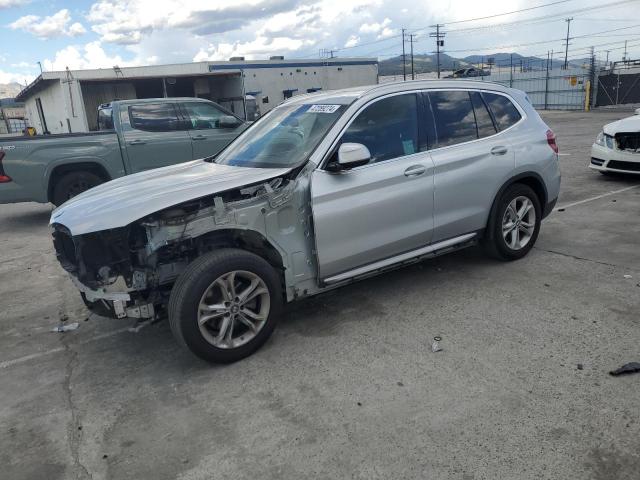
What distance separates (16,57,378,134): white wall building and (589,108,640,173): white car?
542 inches

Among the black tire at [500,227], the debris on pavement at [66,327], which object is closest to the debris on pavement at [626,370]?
the black tire at [500,227]

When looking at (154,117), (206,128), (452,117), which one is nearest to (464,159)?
(452,117)

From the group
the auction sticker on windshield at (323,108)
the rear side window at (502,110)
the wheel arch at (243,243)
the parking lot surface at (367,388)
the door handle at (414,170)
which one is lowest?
the parking lot surface at (367,388)

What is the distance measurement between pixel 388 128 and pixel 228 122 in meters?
5.54

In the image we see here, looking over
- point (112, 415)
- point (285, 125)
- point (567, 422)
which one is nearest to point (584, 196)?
point (285, 125)

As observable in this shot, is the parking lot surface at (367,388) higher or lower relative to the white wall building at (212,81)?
lower

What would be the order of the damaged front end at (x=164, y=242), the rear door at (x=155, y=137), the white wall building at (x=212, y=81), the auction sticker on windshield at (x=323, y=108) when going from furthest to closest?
the white wall building at (x=212, y=81), the rear door at (x=155, y=137), the auction sticker on windshield at (x=323, y=108), the damaged front end at (x=164, y=242)

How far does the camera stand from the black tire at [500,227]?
5035 millimetres

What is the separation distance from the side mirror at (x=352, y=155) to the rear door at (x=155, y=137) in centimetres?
601

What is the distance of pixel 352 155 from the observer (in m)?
3.80

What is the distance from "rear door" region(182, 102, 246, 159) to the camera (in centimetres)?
935

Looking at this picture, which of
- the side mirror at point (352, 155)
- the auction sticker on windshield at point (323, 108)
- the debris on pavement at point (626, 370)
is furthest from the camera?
the auction sticker on windshield at point (323, 108)

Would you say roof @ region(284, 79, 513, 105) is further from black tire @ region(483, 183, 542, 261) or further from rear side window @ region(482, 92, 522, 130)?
black tire @ region(483, 183, 542, 261)

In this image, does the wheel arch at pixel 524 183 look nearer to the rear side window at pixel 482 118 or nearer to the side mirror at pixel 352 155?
the rear side window at pixel 482 118
